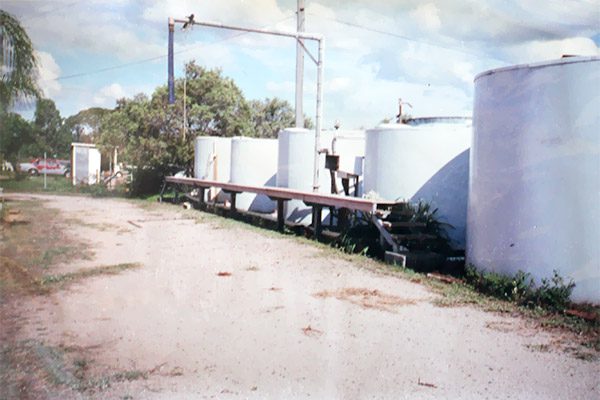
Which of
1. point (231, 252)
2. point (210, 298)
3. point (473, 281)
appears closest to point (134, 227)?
point (231, 252)

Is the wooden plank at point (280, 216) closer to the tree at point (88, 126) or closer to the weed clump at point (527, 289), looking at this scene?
the weed clump at point (527, 289)

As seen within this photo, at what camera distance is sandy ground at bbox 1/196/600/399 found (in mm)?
4062

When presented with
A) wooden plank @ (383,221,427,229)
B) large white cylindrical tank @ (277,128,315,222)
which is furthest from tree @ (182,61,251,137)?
wooden plank @ (383,221,427,229)

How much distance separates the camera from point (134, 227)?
12.9 meters

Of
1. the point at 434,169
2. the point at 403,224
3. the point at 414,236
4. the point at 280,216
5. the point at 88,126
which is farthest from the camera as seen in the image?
the point at 88,126

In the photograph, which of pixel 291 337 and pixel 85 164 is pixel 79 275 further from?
pixel 85 164

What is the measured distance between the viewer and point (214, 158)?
786 inches

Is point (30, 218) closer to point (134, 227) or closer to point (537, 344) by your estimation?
point (134, 227)

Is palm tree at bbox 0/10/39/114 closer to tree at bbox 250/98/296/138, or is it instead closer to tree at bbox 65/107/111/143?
tree at bbox 65/107/111/143

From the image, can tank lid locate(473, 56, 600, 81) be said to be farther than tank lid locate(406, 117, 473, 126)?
No

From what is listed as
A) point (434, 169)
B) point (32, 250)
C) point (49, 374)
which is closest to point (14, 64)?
point (32, 250)

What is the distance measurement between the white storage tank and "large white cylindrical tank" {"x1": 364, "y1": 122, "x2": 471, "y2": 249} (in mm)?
19549

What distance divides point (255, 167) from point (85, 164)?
545 inches

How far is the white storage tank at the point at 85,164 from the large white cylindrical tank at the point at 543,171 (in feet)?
74.1
